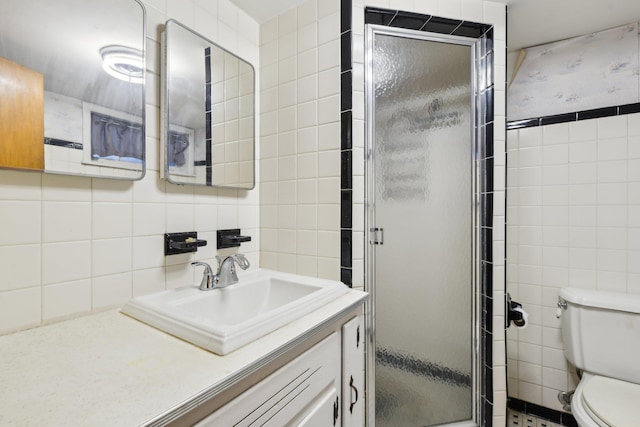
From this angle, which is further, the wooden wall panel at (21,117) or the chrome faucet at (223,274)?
the chrome faucet at (223,274)

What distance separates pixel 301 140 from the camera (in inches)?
48.1

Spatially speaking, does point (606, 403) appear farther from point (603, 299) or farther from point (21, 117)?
point (21, 117)

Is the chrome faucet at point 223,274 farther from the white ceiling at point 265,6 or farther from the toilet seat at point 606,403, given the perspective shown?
the toilet seat at point 606,403

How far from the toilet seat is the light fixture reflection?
197cm

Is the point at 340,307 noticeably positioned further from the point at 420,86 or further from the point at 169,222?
the point at 420,86

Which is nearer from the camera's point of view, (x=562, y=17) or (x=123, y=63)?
(x=123, y=63)

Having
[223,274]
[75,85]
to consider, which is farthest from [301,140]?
[75,85]

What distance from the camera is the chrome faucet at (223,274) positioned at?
39.3 inches

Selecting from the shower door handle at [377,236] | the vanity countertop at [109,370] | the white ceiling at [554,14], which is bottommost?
the vanity countertop at [109,370]

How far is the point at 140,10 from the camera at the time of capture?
35.6 inches

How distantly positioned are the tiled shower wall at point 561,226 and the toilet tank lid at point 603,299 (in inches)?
2.5

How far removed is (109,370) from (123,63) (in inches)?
34.2

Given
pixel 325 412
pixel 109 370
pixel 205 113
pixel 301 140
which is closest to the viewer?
pixel 109 370

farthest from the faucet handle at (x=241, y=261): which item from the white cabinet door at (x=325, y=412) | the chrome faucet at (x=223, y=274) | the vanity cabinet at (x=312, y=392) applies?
the white cabinet door at (x=325, y=412)
